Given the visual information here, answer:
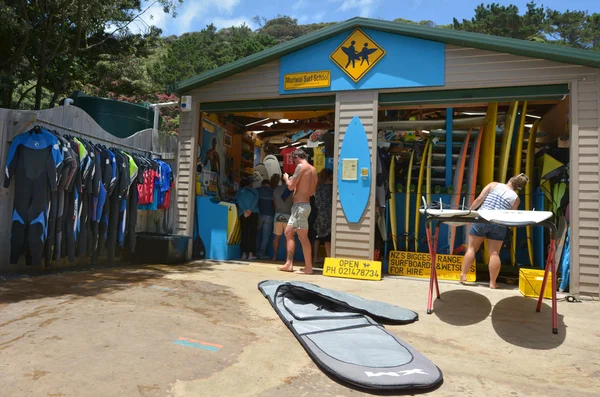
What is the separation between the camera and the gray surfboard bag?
2.38 meters

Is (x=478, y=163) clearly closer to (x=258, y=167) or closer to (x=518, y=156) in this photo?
(x=518, y=156)

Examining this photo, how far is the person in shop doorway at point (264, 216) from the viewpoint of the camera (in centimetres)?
789

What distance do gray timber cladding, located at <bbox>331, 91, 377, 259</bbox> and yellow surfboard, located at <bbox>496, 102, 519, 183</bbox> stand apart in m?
1.95

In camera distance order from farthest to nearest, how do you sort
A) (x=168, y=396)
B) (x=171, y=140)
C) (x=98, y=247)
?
(x=171, y=140) → (x=98, y=247) → (x=168, y=396)

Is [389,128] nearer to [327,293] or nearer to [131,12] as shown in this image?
[327,293]

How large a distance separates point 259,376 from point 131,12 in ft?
50.1

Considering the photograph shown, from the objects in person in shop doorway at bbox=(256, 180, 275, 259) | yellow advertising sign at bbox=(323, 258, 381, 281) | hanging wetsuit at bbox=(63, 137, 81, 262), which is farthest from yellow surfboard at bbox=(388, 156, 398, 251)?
hanging wetsuit at bbox=(63, 137, 81, 262)

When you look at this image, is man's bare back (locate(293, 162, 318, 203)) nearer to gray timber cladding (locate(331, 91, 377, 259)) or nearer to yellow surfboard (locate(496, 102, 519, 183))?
gray timber cladding (locate(331, 91, 377, 259))

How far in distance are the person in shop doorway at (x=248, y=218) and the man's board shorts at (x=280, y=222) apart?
51 centimetres

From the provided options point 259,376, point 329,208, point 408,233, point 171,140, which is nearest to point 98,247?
point 171,140

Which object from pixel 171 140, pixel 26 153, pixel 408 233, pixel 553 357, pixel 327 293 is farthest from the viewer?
pixel 171 140

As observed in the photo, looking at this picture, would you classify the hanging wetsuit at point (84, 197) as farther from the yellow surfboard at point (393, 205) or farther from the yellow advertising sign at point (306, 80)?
the yellow surfboard at point (393, 205)

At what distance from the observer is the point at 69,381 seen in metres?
2.16

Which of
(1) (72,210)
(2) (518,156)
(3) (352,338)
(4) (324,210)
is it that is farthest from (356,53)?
(3) (352,338)
